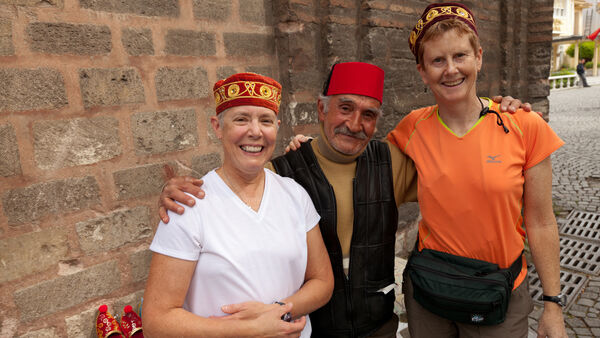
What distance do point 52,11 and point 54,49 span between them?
20 cm

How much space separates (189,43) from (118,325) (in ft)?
6.02

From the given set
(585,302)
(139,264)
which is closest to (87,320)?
(139,264)

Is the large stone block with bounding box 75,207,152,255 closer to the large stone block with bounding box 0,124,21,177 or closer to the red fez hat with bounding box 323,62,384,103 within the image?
the large stone block with bounding box 0,124,21,177

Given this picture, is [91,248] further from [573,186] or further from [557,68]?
[557,68]

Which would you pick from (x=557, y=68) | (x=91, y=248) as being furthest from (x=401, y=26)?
(x=557, y=68)

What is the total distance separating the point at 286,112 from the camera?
3.36 meters

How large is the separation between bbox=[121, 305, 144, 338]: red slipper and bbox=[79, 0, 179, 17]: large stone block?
5.78 feet

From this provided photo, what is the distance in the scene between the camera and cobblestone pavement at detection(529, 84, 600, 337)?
3343 millimetres

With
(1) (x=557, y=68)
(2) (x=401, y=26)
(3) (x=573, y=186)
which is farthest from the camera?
(1) (x=557, y=68)

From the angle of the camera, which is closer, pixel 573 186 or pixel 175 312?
pixel 175 312

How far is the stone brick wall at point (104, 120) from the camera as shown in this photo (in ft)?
6.84

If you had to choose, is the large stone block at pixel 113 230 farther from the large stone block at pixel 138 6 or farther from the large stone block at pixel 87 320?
the large stone block at pixel 138 6

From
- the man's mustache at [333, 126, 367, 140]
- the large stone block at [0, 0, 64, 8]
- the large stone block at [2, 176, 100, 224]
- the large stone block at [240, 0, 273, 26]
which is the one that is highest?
the large stone block at [240, 0, 273, 26]

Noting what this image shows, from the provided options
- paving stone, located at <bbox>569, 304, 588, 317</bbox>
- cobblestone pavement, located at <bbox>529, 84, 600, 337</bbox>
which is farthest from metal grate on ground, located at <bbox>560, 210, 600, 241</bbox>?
paving stone, located at <bbox>569, 304, 588, 317</bbox>
